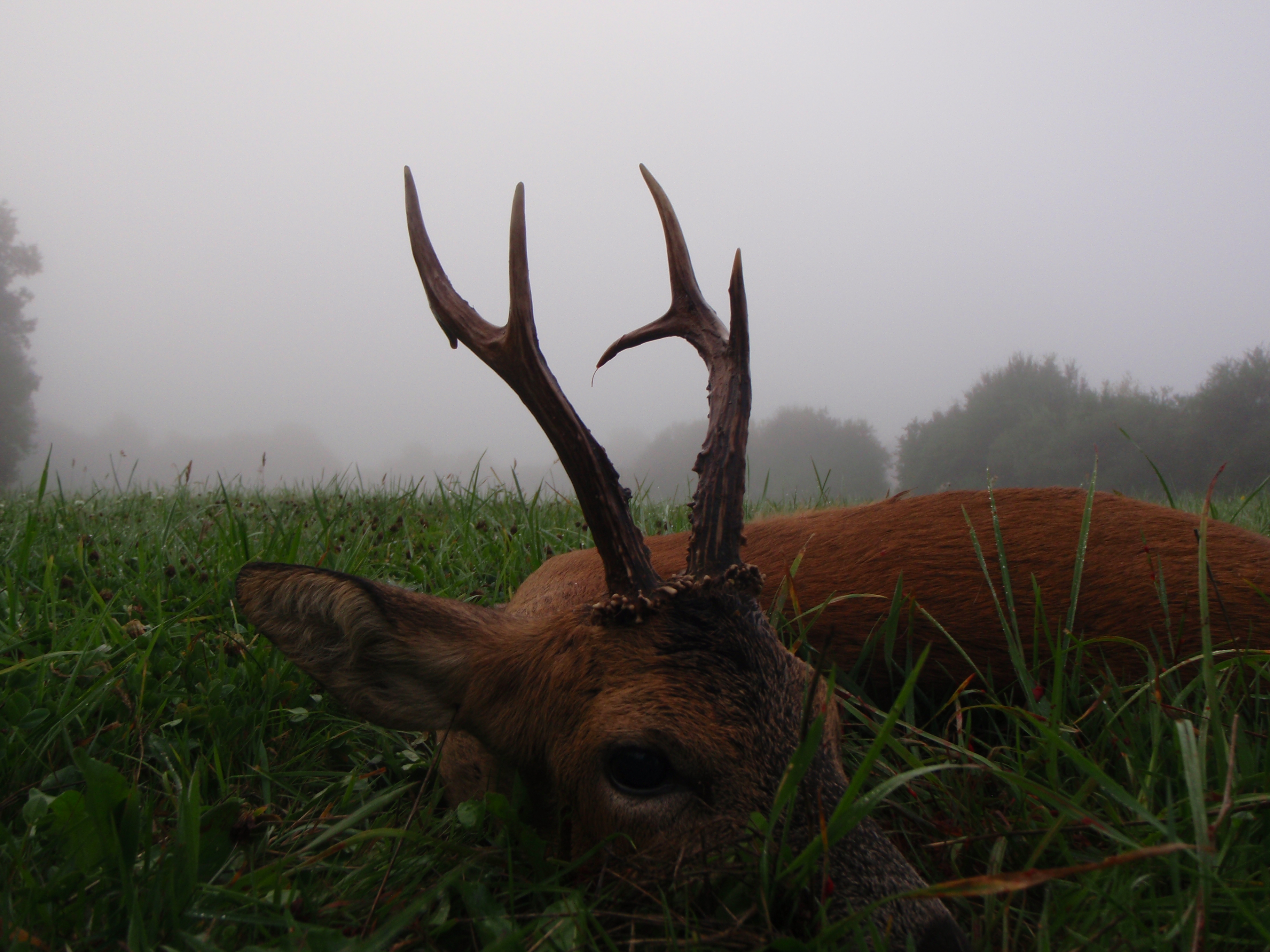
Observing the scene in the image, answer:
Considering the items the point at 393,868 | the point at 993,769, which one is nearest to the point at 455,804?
the point at 393,868

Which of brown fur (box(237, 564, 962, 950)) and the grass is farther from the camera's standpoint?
brown fur (box(237, 564, 962, 950))

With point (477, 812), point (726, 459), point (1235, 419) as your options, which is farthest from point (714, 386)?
point (1235, 419)

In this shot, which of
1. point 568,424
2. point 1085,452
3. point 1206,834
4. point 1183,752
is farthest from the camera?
point 1085,452

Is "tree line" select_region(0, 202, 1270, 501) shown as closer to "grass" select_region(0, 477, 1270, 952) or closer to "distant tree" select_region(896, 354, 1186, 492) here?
"distant tree" select_region(896, 354, 1186, 492)

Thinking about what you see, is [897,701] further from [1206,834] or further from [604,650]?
[604,650]

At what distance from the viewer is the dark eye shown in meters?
1.44

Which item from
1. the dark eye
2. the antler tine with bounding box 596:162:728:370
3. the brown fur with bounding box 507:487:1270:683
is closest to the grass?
the brown fur with bounding box 507:487:1270:683

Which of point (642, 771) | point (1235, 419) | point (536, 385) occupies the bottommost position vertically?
point (642, 771)

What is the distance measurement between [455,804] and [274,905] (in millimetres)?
689

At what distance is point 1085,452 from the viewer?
24141mm

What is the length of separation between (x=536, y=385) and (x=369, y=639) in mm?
750

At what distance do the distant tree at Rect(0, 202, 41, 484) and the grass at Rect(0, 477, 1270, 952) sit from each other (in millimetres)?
35978

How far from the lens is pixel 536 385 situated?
179 cm

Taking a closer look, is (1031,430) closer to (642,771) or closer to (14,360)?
(642,771)
